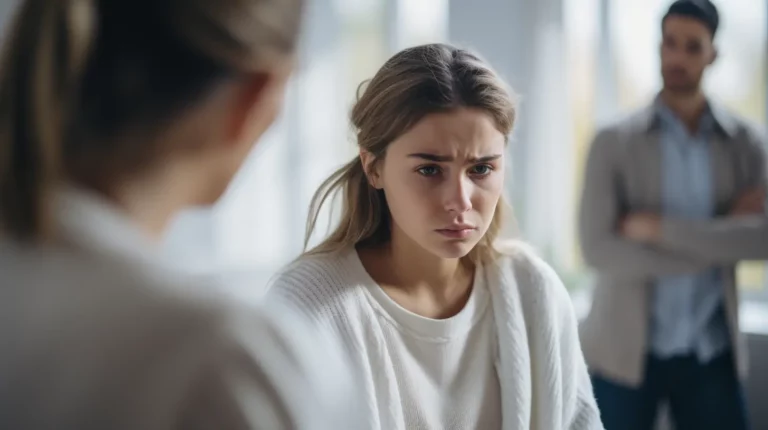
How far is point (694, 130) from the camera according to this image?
2043 mm

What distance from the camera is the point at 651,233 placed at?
1947mm

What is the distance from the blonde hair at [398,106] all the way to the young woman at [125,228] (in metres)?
0.70

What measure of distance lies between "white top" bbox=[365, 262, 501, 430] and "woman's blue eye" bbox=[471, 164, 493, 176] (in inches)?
9.1

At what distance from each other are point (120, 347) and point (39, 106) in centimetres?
15

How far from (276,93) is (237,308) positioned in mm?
151

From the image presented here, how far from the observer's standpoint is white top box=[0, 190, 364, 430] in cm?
45

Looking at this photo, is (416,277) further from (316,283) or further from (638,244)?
(638,244)

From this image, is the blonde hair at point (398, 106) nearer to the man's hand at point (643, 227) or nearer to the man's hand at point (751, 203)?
the man's hand at point (643, 227)

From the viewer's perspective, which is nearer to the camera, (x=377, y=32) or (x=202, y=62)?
(x=202, y=62)

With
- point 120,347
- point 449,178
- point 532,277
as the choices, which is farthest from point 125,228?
point 532,277

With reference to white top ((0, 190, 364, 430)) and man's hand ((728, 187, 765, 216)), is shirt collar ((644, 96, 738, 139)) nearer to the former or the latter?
man's hand ((728, 187, 765, 216))

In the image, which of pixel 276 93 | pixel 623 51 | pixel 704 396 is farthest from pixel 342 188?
pixel 623 51

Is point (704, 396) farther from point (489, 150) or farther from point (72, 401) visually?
point (72, 401)

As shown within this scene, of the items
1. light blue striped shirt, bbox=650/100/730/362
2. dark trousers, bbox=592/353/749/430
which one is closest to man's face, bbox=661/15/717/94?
light blue striped shirt, bbox=650/100/730/362
